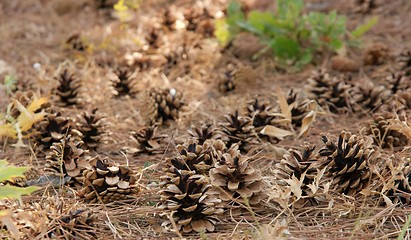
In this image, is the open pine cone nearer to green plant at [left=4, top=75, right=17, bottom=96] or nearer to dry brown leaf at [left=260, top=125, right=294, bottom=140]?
green plant at [left=4, top=75, right=17, bottom=96]

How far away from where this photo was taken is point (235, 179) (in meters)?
2.29

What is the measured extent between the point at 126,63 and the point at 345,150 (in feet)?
7.78

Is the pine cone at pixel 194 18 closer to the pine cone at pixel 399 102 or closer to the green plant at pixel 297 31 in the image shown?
the green plant at pixel 297 31

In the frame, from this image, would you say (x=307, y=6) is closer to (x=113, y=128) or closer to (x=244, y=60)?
(x=244, y=60)

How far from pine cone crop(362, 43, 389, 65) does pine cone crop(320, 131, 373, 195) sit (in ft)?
6.12

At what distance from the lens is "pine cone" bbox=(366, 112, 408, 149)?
9.27 feet

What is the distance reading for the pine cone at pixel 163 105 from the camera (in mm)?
3273

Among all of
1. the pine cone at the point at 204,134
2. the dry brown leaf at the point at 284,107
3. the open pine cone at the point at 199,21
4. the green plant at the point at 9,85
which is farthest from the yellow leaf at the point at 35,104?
the open pine cone at the point at 199,21

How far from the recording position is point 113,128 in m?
3.31

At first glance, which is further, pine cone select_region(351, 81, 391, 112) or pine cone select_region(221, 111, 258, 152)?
pine cone select_region(351, 81, 391, 112)

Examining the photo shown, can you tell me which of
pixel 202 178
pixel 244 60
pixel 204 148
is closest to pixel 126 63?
pixel 244 60

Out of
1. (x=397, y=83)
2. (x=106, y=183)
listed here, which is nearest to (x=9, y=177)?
(x=106, y=183)

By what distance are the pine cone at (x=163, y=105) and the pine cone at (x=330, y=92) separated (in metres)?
0.78

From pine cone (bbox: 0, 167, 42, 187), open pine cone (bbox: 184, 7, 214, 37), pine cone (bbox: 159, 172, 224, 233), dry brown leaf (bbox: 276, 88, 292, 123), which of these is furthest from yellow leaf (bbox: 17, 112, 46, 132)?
open pine cone (bbox: 184, 7, 214, 37)
